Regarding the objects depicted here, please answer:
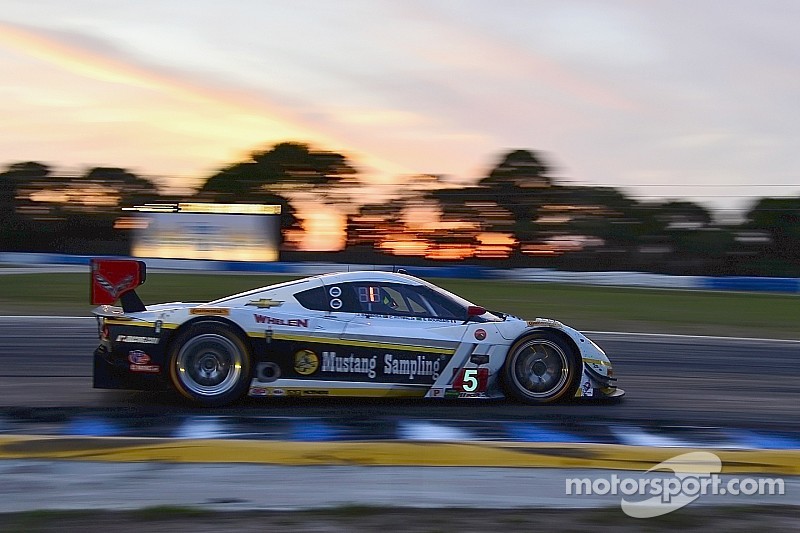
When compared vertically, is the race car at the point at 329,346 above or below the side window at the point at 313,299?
below

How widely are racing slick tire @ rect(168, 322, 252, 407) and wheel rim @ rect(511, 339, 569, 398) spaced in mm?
2175

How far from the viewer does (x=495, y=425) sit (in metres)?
6.53

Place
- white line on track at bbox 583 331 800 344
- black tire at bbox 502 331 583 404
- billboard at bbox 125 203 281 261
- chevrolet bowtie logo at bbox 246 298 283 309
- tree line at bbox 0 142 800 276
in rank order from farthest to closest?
tree line at bbox 0 142 800 276, billboard at bbox 125 203 281 261, white line on track at bbox 583 331 800 344, black tire at bbox 502 331 583 404, chevrolet bowtie logo at bbox 246 298 283 309

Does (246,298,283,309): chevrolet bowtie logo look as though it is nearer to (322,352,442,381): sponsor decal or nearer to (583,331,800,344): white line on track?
(322,352,442,381): sponsor decal

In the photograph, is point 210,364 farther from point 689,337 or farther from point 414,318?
point 689,337

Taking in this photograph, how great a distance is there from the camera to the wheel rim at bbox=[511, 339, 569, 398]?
7.25m

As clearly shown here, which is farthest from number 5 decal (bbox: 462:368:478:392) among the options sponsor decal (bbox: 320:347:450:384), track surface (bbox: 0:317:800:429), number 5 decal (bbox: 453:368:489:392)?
sponsor decal (bbox: 320:347:450:384)

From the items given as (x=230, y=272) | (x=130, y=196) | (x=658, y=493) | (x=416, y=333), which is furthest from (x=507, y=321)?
(x=130, y=196)

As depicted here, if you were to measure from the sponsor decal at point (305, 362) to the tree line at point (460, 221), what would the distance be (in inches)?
853

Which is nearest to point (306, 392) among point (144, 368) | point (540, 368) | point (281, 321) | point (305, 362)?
point (305, 362)

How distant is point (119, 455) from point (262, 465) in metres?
0.82

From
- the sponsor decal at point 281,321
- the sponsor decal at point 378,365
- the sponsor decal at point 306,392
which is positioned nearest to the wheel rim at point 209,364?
the sponsor decal at point 281,321

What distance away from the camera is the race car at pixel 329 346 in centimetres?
693

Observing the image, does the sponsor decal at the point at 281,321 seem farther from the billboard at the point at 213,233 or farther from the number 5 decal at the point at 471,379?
the billboard at the point at 213,233
